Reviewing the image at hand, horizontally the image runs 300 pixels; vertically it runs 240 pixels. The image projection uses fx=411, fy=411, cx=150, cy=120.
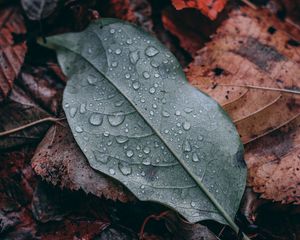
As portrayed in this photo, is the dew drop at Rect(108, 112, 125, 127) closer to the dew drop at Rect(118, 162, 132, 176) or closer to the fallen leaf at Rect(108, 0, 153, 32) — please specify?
the dew drop at Rect(118, 162, 132, 176)

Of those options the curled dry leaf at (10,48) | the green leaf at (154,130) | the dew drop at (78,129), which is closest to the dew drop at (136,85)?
the green leaf at (154,130)

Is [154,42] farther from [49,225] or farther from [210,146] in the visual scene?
[49,225]

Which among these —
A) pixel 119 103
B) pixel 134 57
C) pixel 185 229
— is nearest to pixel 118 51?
pixel 134 57

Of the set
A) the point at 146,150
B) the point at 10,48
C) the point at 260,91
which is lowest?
the point at 10,48

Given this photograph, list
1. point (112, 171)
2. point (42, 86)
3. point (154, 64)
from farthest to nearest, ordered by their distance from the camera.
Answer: point (42, 86), point (154, 64), point (112, 171)

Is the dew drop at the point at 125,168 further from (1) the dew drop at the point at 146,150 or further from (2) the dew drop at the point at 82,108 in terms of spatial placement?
(2) the dew drop at the point at 82,108

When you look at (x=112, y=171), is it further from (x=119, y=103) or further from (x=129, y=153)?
(x=119, y=103)
